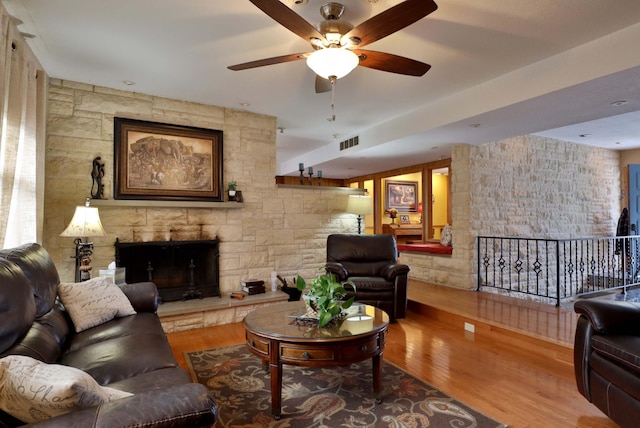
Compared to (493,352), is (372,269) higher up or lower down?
higher up

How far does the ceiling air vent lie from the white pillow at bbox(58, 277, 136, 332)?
425 centimetres

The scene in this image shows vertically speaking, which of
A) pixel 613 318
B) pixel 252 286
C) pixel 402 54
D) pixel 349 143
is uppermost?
pixel 402 54

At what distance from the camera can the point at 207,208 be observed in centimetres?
449

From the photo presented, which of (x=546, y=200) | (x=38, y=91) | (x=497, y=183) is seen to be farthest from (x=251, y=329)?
(x=546, y=200)

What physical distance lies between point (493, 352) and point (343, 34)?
3.06 meters

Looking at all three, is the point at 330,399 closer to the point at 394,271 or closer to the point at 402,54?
the point at 394,271

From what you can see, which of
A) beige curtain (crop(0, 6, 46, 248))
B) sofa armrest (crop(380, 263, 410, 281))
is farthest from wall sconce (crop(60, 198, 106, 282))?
sofa armrest (crop(380, 263, 410, 281))

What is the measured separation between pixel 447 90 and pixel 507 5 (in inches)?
60.5

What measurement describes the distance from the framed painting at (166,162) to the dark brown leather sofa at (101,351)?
1.86 meters

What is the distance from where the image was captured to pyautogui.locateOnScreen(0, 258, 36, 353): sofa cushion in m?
1.45

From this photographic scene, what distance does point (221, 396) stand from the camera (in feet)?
7.88

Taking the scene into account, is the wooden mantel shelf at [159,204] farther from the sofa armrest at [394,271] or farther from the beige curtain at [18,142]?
the sofa armrest at [394,271]

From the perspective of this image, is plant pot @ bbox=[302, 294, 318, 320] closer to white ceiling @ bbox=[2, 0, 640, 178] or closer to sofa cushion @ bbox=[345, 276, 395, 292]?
sofa cushion @ bbox=[345, 276, 395, 292]

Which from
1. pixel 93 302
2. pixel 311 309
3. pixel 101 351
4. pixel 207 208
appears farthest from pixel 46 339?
pixel 207 208
